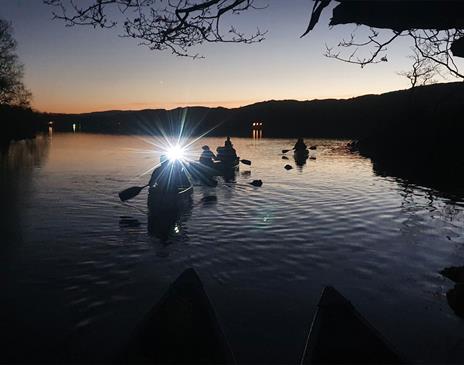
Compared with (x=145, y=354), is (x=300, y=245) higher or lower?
lower

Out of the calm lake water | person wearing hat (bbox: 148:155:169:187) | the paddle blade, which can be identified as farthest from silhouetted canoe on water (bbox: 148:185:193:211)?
the paddle blade

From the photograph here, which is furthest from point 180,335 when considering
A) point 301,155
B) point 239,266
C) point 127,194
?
point 301,155

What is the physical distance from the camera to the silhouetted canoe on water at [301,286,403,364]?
5.53 metres

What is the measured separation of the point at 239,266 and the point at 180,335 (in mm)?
5917

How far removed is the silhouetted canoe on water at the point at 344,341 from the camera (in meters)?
5.53

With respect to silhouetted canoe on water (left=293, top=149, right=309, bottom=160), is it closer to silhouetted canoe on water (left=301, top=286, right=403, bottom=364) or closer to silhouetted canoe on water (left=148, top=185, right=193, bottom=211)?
silhouetted canoe on water (left=148, top=185, right=193, bottom=211)

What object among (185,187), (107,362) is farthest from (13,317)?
(185,187)

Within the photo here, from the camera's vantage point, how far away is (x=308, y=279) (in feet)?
35.6

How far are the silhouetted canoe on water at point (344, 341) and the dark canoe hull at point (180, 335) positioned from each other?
1.31m

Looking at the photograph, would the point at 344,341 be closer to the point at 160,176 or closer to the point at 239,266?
the point at 239,266

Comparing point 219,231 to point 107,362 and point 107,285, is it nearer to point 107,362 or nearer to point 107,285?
point 107,285

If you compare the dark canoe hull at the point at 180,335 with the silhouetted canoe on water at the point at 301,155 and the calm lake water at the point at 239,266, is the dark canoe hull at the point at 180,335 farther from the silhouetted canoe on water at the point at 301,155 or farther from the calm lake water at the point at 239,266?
the silhouetted canoe on water at the point at 301,155

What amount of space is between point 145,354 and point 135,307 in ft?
11.9

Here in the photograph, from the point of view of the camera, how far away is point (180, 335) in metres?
5.92
